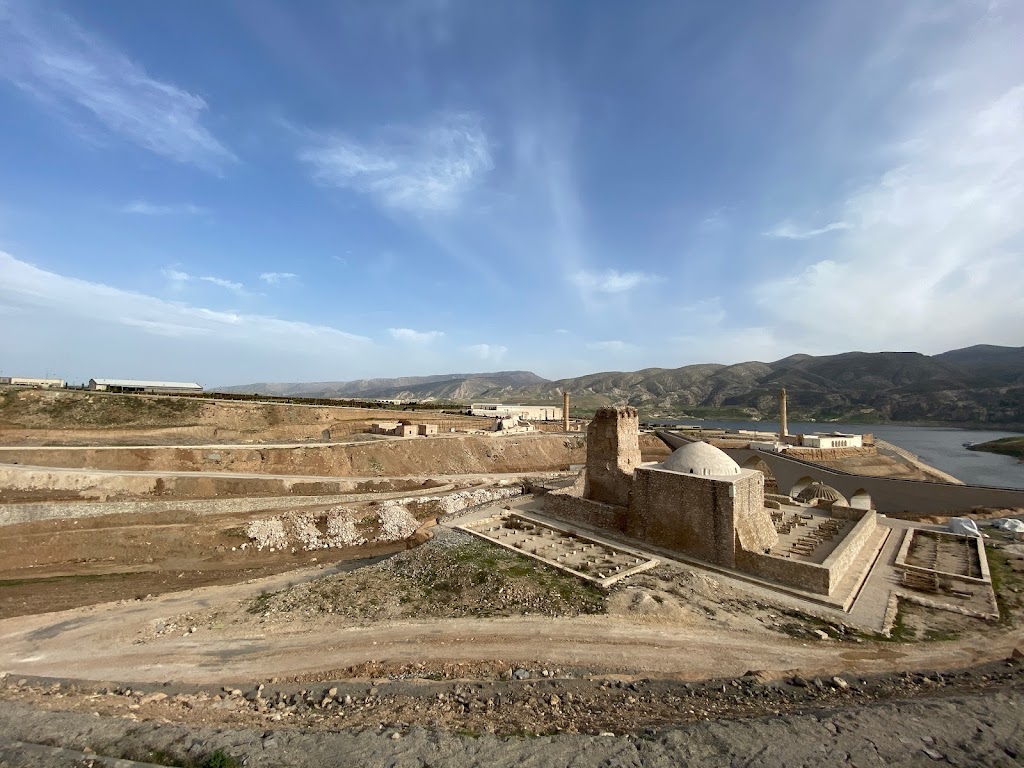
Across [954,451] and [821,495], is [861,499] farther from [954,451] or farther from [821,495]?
[954,451]

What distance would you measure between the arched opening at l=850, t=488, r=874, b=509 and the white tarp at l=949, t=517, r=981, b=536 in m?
9.34

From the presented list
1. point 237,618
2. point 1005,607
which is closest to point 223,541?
point 237,618

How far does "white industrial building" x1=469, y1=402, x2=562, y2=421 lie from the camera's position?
8806 centimetres

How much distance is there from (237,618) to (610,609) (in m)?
13.7

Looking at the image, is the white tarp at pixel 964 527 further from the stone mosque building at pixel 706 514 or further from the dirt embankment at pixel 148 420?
the dirt embankment at pixel 148 420

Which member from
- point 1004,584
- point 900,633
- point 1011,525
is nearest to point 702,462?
point 900,633

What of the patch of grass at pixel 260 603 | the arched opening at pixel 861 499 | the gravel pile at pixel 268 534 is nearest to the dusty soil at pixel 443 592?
the patch of grass at pixel 260 603

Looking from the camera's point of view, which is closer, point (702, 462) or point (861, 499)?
point (702, 462)

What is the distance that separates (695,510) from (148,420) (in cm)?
5757

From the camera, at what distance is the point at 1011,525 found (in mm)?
24234

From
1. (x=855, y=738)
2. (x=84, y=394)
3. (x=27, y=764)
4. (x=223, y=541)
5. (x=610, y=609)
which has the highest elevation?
(x=84, y=394)

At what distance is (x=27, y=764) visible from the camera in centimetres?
564

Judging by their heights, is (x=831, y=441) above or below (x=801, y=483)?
above

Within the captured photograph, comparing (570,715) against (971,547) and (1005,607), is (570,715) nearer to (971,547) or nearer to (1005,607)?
(1005,607)
